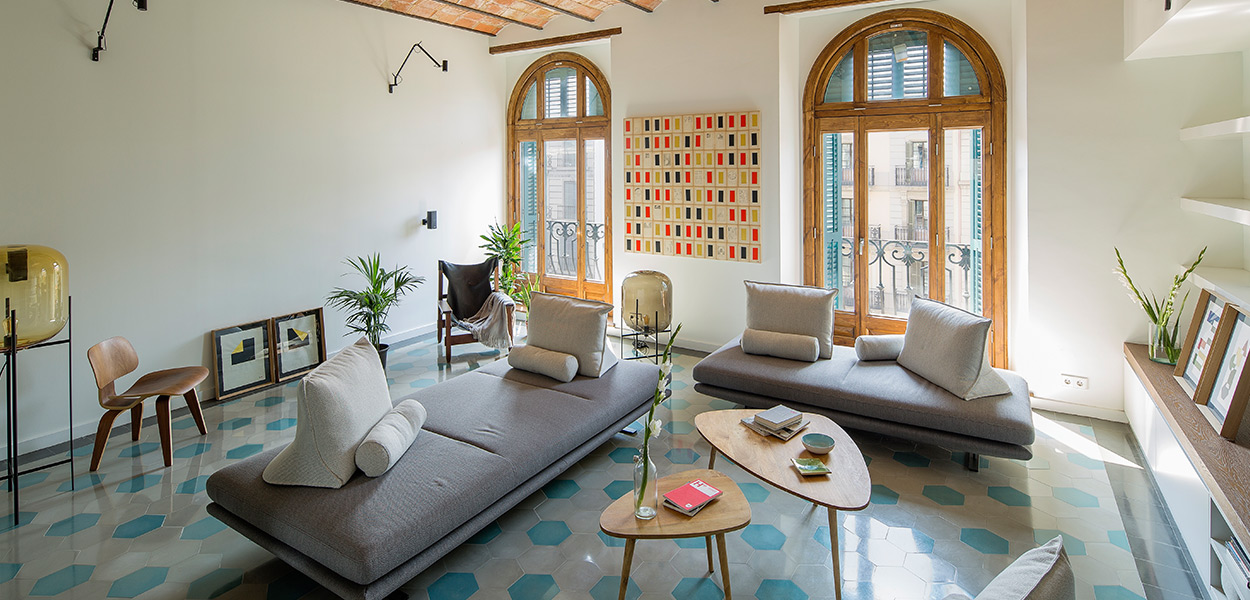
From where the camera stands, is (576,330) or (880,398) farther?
(576,330)

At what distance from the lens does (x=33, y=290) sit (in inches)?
149

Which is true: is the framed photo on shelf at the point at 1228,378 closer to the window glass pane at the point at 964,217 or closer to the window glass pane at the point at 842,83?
the window glass pane at the point at 964,217

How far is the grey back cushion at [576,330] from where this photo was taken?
4453mm

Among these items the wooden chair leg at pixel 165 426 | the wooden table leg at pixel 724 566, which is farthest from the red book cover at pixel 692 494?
the wooden chair leg at pixel 165 426

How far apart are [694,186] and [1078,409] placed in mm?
3372

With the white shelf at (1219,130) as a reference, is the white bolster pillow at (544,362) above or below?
Result: below

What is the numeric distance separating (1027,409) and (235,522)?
153 inches

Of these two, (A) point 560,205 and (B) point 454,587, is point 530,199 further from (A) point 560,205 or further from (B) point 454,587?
(B) point 454,587

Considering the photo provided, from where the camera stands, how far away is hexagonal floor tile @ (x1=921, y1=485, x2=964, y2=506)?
143 inches

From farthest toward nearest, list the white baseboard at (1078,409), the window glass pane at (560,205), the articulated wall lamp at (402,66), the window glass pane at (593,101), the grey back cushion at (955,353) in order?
the window glass pane at (560,205) < the window glass pane at (593,101) < the articulated wall lamp at (402,66) < the white baseboard at (1078,409) < the grey back cushion at (955,353)

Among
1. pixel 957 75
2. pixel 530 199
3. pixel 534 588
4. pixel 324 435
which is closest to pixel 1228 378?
pixel 957 75

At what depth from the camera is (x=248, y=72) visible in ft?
17.8

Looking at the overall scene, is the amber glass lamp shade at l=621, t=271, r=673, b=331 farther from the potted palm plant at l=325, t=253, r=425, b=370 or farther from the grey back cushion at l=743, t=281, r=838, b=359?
the potted palm plant at l=325, t=253, r=425, b=370

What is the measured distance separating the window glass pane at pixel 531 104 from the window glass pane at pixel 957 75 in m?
4.05
